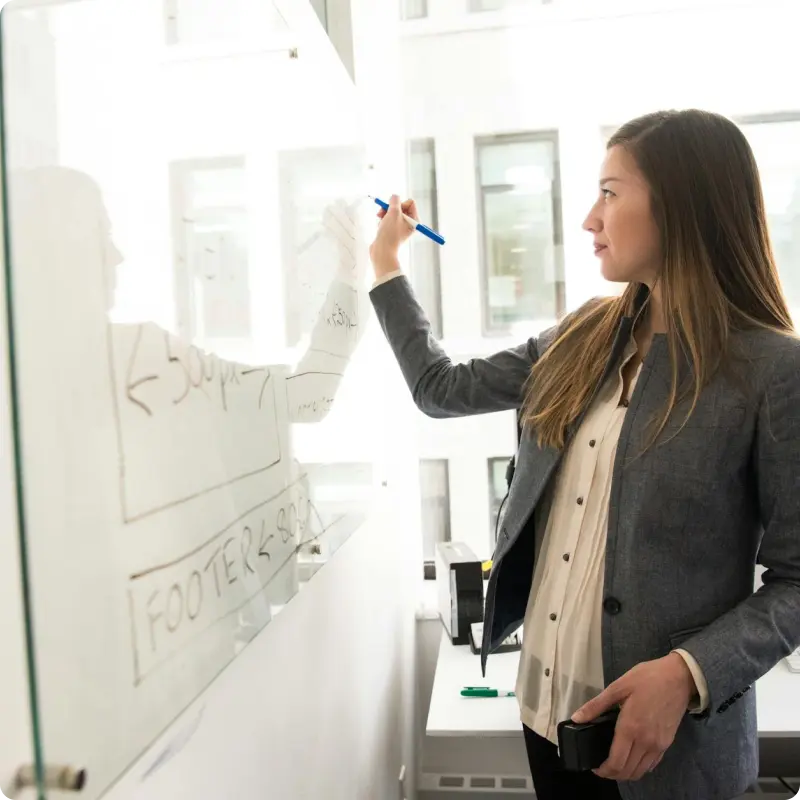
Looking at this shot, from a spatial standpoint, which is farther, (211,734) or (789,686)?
(789,686)

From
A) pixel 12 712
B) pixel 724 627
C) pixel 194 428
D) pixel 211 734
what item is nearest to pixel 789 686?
pixel 724 627

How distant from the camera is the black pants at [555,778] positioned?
107 cm

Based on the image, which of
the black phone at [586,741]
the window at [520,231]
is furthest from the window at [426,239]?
the black phone at [586,741]

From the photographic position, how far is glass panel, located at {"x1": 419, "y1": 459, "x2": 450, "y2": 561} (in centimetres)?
222

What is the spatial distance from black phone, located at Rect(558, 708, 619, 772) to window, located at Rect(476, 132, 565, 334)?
145 centimetres

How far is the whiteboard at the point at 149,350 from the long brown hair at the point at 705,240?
0.49 m

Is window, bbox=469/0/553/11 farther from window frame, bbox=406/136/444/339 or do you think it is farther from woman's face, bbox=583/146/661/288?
woman's face, bbox=583/146/661/288

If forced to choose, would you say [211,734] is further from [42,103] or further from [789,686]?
[789,686]

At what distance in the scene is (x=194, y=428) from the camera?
1.83 ft

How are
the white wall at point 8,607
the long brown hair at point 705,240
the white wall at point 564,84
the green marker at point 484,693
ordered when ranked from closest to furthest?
the white wall at point 8,607
the long brown hair at point 705,240
the green marker at point 484,693
the white wall at point 564,84

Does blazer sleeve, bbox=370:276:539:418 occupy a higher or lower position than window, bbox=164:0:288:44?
lower

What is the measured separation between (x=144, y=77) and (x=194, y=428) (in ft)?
0.85

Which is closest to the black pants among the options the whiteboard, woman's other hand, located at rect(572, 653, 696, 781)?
woman's other hand, located at rect(572, 653, 696, 781)

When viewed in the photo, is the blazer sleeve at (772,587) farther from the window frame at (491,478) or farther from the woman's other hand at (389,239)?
the window frame at (491,478)
